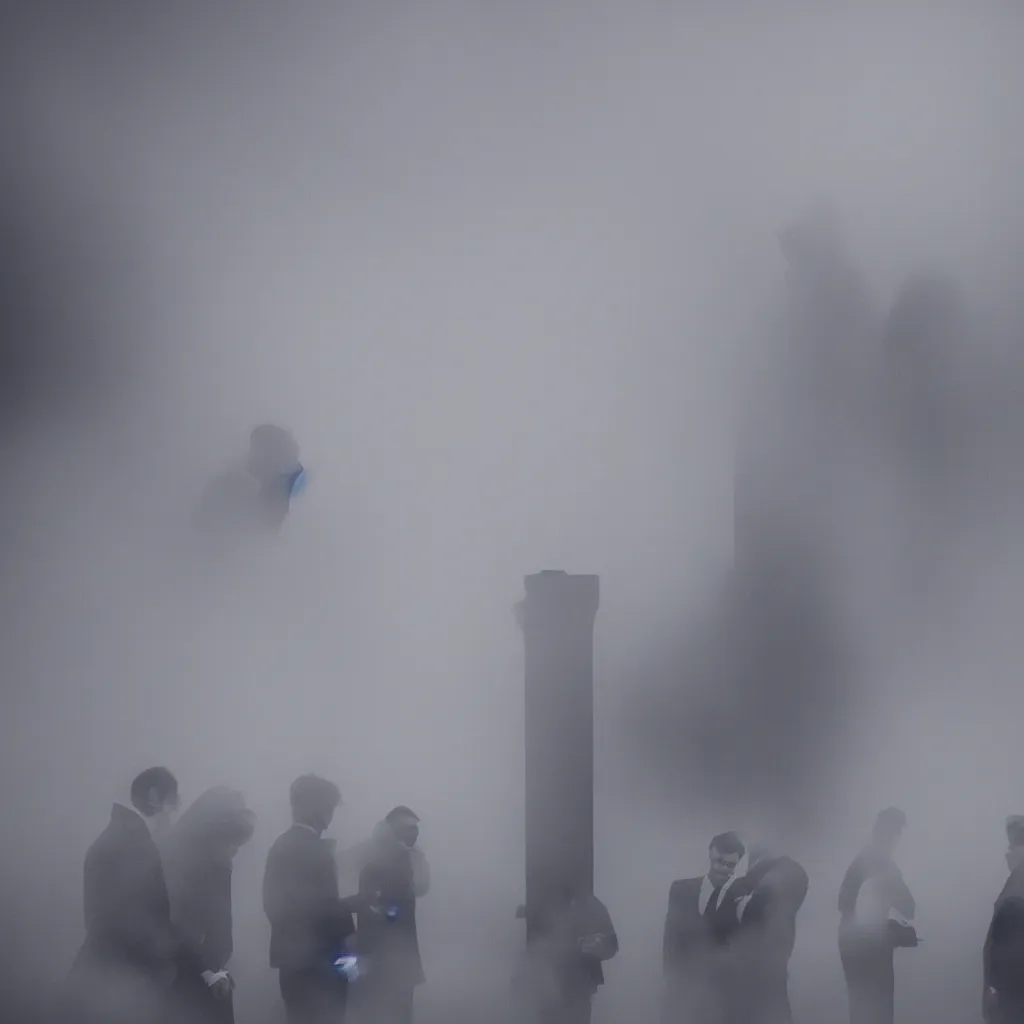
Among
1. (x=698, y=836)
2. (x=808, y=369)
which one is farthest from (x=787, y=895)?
(x=808, y=369)

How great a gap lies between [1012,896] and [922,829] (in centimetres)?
239

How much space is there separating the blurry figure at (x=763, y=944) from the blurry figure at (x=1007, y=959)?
1.70 feet

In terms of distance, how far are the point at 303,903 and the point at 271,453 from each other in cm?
236

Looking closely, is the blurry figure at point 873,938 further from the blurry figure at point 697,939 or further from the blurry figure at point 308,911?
the blurry figure at point 308,911

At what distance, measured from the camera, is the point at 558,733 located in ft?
13.2

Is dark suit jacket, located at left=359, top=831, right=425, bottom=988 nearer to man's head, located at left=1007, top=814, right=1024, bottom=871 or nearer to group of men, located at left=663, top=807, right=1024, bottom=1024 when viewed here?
group of men, located at left=663, top=807, right=1024, bottom=1024

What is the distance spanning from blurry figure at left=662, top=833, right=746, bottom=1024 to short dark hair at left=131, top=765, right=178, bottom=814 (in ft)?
4.60

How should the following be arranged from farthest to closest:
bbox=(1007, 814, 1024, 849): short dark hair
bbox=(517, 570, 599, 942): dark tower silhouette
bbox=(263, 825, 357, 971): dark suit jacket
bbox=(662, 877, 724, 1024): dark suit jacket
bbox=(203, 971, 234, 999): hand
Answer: bbox=(517, 570, 599, 942): dark tower silhouette → bbox=(1007, 814, 1024, 849): short dark hair → bbox=(662, 877, 724, 1024): dark suit jacket → bbox=(263, 825, 357, 971): dark suit jacket → bbox=(203, 971, 234, 999): hand

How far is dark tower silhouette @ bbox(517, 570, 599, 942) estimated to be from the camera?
402 centimetres

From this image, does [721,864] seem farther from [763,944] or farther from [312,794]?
[312,794]

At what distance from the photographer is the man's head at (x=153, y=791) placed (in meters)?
3.04

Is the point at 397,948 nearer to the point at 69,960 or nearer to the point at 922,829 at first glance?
the point at 69,960

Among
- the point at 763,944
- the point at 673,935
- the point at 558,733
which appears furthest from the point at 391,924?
the point at 763,944

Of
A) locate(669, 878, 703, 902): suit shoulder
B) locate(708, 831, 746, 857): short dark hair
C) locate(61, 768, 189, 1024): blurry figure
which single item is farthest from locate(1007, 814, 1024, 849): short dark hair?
→ locate(61, 768, 189, 1024): blurry figure
